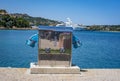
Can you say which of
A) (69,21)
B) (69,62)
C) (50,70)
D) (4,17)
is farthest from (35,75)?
(4,17)

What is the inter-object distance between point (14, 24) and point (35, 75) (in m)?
169

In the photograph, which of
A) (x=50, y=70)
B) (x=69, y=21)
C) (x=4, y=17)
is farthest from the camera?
(x=4, y=17)

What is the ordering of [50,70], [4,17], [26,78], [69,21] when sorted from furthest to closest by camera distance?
[4,17] < [69,21] < [50,70] < [26,78]

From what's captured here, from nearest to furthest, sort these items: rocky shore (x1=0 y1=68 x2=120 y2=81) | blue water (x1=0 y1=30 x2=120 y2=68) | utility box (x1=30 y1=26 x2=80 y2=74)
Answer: rocky shore (x1=0 y1=68 x2=120 y2=81) < utility box (x1=30 y1=26 x2=80 y2=74) < blue water (x1=0 y1=30 x2=120 y2=68)

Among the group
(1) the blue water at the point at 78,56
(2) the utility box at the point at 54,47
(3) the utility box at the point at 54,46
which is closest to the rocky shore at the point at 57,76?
(2) the utility box at the point at 54,47

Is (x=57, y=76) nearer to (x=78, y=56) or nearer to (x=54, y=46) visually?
(x=54, y=46)

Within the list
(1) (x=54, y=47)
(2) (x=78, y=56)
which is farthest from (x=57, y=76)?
(2) (x=78, y=56)

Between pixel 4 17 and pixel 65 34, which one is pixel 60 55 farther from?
pixel 4 17

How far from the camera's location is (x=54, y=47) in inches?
554

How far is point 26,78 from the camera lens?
12.4 m

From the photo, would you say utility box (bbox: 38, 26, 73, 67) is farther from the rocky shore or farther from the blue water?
the blue water

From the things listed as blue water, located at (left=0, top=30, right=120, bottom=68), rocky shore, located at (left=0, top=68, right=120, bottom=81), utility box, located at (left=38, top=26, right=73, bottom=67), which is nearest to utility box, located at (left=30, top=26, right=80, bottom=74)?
utility box, located at (left=38, top=26, right=73, bottom=67)

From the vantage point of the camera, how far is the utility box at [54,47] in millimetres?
13984

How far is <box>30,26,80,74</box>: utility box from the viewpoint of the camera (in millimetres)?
13984
